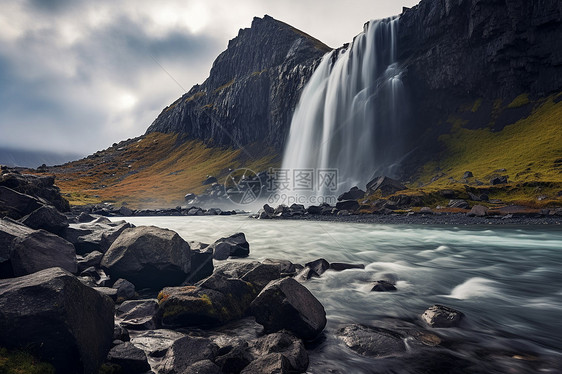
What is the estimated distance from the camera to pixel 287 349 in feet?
21.5

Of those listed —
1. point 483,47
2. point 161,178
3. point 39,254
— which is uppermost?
point 483,47

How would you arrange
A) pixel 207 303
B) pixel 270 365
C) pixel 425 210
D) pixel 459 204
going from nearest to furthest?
pixel 270 365, pixel 207 303, pixel 425 210, pixel 459 204

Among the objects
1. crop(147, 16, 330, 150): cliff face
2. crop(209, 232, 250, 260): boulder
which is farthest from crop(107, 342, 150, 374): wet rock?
crop(147, 16, 330, 150): cliff face

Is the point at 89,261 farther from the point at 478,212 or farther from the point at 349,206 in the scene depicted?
the point at 349,206

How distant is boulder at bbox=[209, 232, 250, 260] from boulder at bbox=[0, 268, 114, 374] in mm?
10871

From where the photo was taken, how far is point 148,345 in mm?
7148

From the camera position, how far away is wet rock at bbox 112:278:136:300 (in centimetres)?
1036

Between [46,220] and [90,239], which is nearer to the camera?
[46,220]

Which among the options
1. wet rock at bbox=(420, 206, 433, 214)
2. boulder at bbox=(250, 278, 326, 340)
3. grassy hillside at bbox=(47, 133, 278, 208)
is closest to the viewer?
boulder at bbox=(250, 278, 326, 340)

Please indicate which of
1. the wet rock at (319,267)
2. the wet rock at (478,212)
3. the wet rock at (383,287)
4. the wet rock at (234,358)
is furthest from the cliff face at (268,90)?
the wet rock at (234,358)

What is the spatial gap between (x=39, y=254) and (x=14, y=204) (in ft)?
34.5

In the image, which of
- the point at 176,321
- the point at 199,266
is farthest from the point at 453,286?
the point at 176,321

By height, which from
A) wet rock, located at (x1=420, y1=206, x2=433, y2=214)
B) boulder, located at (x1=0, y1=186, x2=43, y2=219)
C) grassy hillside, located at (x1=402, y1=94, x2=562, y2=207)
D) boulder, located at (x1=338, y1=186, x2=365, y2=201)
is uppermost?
grassy hillside, located at (x1=402, y1=94, x2=562, y2=207)

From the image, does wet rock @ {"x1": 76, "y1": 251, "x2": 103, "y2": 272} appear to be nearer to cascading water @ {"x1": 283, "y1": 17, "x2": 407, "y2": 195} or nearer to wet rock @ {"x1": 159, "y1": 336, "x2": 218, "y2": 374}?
wet rock @ {"x1": 159, "y1": 336, "x2": 218, "y2": 374}
